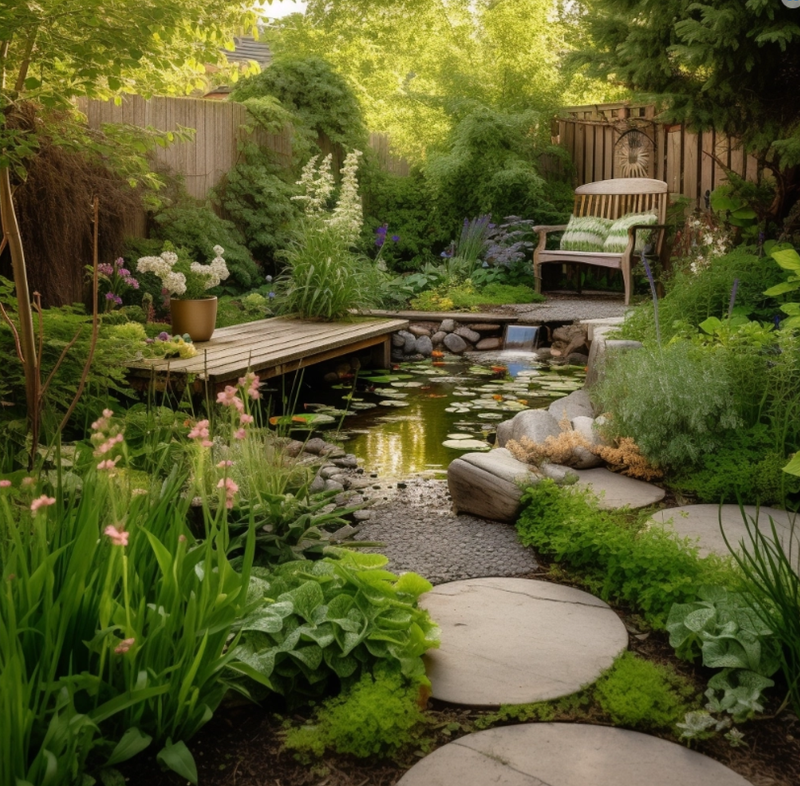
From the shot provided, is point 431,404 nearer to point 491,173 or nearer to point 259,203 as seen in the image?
point 259,203

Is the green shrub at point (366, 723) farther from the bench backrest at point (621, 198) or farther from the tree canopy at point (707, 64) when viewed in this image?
the bench backrest at point (621, 198)

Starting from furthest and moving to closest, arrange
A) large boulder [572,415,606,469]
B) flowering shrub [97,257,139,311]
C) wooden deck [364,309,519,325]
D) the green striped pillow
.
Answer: the green striped pillow, wooden deck [364,309,519,325], flowering shrub [97,257,139,311], large boulder [572,415,606,469]

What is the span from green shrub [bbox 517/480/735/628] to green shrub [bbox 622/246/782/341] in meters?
2.15

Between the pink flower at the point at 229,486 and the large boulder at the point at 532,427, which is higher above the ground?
the pink flower at the point at 229,486

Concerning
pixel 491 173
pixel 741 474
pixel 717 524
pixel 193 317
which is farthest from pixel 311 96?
pixel 717 524

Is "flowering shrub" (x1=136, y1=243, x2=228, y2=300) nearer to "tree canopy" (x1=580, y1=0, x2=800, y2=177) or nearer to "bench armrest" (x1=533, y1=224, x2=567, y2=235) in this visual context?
"tree canopy" (x1=580, y1=0, x2=800, y2=177)

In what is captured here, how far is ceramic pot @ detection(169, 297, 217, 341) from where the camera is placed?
21.0ft

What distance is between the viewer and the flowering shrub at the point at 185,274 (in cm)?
627

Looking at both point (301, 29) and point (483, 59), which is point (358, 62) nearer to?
point (301, 29)

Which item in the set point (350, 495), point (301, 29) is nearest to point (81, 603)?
point (350, 495)

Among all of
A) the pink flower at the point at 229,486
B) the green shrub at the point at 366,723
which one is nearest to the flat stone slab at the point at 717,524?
the green shrub at the point at 366,723

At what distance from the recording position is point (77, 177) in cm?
700

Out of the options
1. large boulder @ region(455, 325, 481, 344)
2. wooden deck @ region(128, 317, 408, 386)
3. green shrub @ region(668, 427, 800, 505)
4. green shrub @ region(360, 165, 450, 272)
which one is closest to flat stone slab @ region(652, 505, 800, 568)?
green shrub @ region(668, 427, 800, 505)

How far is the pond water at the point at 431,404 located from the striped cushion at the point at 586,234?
7.84 feet
